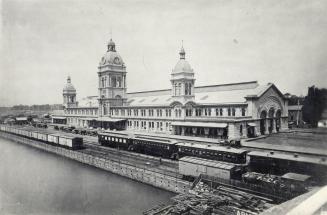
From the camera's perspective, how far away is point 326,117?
1853 cm

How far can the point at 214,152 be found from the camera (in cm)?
3155

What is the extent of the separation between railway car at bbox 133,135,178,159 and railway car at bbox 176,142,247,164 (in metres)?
1.37

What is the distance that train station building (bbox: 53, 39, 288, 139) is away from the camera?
150ft

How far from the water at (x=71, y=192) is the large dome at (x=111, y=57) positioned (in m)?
37.3

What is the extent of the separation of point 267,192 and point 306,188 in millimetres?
3114

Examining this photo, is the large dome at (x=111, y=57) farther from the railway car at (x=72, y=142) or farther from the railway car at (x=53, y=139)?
the railway car at (x=72, y=142)

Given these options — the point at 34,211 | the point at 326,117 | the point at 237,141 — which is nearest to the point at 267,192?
the point at 326,117

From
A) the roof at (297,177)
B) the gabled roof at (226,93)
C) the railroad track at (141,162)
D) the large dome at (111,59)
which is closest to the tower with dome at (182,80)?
the gabled roof at (226,93)

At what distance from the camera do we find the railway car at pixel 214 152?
2948cm

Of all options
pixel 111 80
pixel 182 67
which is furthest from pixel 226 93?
pixel 111 80

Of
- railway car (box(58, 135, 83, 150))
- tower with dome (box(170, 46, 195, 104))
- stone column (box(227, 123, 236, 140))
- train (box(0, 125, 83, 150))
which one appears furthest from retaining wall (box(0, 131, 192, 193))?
tower with dome (box(170, 46, 195, 104))

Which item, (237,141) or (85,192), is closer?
(85,192)

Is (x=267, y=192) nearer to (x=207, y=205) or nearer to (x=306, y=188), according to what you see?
(x=306, y=188)

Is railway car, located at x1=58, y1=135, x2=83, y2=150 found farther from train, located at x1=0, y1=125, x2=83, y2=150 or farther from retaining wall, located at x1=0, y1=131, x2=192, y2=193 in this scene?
retaining wall, located at x1=0, y1=131, x2=192, y2=193
